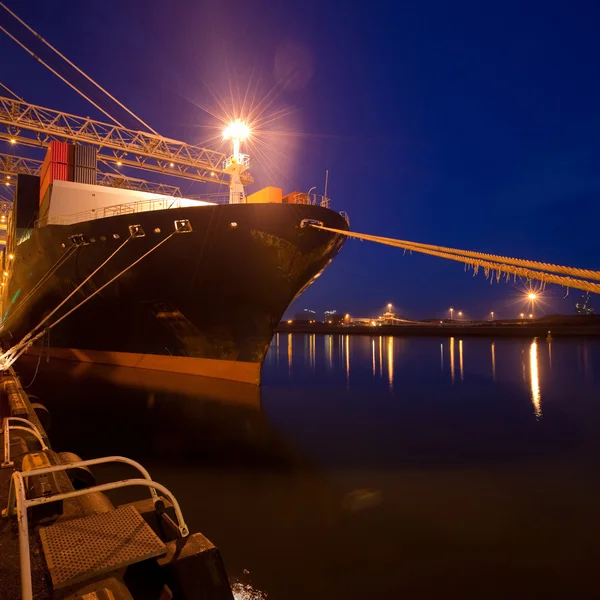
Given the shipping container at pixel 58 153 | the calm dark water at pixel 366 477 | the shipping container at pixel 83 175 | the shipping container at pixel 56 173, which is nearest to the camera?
the calm dark water at pixel 366 477

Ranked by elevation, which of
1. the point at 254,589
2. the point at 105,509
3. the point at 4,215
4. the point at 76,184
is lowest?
the point at 254,589

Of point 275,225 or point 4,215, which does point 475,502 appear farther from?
point 4,215

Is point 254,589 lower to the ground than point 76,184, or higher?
lower

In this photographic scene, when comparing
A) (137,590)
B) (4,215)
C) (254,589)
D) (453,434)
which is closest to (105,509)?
(137,590)

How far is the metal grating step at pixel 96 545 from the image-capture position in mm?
2643

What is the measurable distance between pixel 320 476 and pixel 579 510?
420 centimetres

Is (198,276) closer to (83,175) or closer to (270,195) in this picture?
(270,195)

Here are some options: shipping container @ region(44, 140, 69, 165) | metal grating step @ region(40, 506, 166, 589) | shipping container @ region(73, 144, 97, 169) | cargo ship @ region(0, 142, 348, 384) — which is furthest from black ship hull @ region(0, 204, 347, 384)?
metal grating step @ region(40, 506, 166, 589)

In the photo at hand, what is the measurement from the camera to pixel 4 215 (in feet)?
113

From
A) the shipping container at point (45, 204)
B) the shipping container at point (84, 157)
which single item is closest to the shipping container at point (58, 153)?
the shipping container at point (84, 157)

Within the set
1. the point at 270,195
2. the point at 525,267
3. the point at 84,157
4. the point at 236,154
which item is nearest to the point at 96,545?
the point at 525,267

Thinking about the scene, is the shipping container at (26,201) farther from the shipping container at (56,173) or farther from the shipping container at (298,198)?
the shipping container at (298,198)

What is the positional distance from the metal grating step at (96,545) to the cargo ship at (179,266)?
851 centimetres

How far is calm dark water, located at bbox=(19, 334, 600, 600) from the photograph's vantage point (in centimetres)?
447
